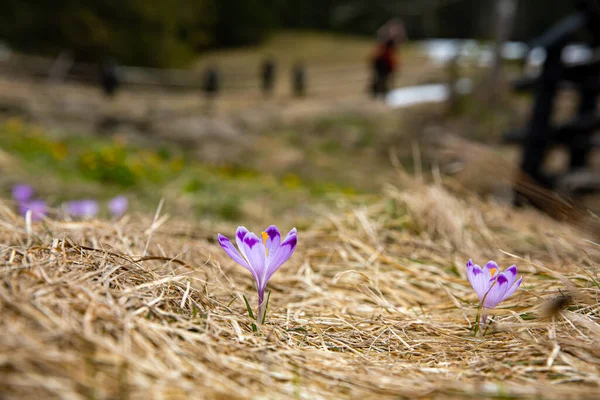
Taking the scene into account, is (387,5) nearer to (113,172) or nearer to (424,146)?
(424,146)

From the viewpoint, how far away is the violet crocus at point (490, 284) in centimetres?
112

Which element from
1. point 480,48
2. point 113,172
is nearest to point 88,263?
point 113,172

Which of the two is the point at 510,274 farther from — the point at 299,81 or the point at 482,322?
the point at 299,81

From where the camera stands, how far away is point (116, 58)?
1567cm

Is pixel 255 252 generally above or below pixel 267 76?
below

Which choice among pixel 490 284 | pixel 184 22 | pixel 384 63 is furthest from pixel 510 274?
pixel 184 22

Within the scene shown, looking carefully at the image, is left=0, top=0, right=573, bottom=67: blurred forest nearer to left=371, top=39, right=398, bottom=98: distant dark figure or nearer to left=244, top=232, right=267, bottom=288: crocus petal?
left=371, top=39, right=398, bottom=98: distant dark figure

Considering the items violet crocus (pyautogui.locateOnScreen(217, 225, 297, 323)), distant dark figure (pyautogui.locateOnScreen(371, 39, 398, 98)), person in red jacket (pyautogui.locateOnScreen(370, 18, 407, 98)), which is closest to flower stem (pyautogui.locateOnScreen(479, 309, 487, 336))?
violet crocus (pyautogui.locateOnScreen(217, 225, 297, 323))

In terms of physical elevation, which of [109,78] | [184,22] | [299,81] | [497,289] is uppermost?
[184,22]

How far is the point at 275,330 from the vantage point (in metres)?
1.11

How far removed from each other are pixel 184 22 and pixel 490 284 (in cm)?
1729

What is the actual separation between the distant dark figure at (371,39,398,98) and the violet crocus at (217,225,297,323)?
11603 millimetres

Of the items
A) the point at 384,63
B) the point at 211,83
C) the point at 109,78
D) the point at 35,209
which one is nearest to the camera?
the point at 35,209

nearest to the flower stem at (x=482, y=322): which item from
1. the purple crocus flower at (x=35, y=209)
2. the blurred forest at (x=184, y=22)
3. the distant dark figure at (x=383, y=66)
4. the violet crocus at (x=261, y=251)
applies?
the violet crocus at (x=261, y=251)
